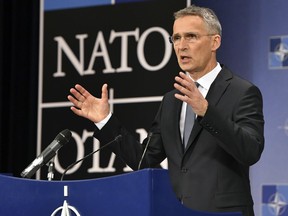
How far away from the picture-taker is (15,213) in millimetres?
2496

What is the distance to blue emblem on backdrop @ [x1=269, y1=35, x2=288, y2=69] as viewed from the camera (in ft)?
14.2

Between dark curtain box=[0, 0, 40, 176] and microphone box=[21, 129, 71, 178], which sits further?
dark curtain box=[0, 0, 40, 176]

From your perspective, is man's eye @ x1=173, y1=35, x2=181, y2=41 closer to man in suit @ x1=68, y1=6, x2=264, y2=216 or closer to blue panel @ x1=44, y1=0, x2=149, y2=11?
man in suit @ x1=68, y1=6, x2=264, y2=216

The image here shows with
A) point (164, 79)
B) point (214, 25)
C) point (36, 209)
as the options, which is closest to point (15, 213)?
point (36, 209)

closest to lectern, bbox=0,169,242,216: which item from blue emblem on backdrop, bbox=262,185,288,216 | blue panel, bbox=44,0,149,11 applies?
blue emblem on backdrop, bbox=262,185,288,216

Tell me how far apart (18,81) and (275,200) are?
204 centimetres

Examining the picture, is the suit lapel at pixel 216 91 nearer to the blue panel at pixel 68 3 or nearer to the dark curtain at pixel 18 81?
the blue panel at pixel 68 3

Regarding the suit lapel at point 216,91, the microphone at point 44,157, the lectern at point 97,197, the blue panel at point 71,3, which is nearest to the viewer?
the lectern at point 97,197

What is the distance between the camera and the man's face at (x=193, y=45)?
3.00 metres

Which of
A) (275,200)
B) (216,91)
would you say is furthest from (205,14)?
(275,200)

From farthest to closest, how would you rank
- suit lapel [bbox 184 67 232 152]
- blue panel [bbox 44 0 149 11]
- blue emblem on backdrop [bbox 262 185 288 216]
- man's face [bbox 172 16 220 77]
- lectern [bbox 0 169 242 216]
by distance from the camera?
blue panel [bbox 44 0 149 11] < blue emblem on backdrop [bbox 262 185 288 216] < man's face [bbox 172 16 220 77] < suit lapel [bbox 184 67 232 152] < lectern [bbox 0 169 242 216]

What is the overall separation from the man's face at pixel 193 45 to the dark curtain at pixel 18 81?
2435 millimetres

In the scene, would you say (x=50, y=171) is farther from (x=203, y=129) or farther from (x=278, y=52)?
(x=278, y=52)

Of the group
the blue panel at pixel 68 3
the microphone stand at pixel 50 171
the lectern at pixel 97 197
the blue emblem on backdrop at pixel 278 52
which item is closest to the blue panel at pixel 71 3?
the blue panel at pixel 68 3
